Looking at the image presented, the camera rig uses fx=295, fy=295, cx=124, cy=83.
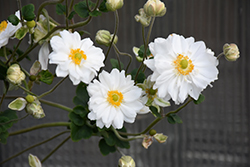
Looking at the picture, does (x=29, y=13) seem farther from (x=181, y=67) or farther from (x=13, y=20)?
(x=181, y=67)

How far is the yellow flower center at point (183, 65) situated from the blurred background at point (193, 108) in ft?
1.52

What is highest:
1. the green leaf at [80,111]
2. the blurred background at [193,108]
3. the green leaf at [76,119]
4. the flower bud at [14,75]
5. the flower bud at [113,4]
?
the flower bud at [113,4]

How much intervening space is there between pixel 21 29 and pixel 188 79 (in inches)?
5.5

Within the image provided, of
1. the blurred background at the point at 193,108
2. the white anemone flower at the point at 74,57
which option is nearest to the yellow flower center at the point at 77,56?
the white anemone flower at the point at 74,57

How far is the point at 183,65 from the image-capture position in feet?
0.69

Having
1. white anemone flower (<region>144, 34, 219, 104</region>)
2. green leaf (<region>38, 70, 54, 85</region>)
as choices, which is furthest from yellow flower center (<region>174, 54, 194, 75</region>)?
green leaf (<region>38, 70, 54, 85</region>)

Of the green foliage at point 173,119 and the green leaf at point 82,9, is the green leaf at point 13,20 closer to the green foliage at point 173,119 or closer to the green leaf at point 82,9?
the green leaf at point 82,9

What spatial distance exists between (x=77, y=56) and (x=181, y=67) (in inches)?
3.0

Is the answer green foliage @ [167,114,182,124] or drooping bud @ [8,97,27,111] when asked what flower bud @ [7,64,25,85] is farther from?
green foliage @ [167,114,182,124]

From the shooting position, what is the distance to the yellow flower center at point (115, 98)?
0.75 ft

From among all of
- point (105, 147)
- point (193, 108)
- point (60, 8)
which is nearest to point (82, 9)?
point (60, 8)

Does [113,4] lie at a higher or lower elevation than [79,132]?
higher

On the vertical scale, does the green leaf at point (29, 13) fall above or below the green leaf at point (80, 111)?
above

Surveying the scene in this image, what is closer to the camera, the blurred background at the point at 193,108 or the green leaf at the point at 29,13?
the green leaf at the point at 29,13
